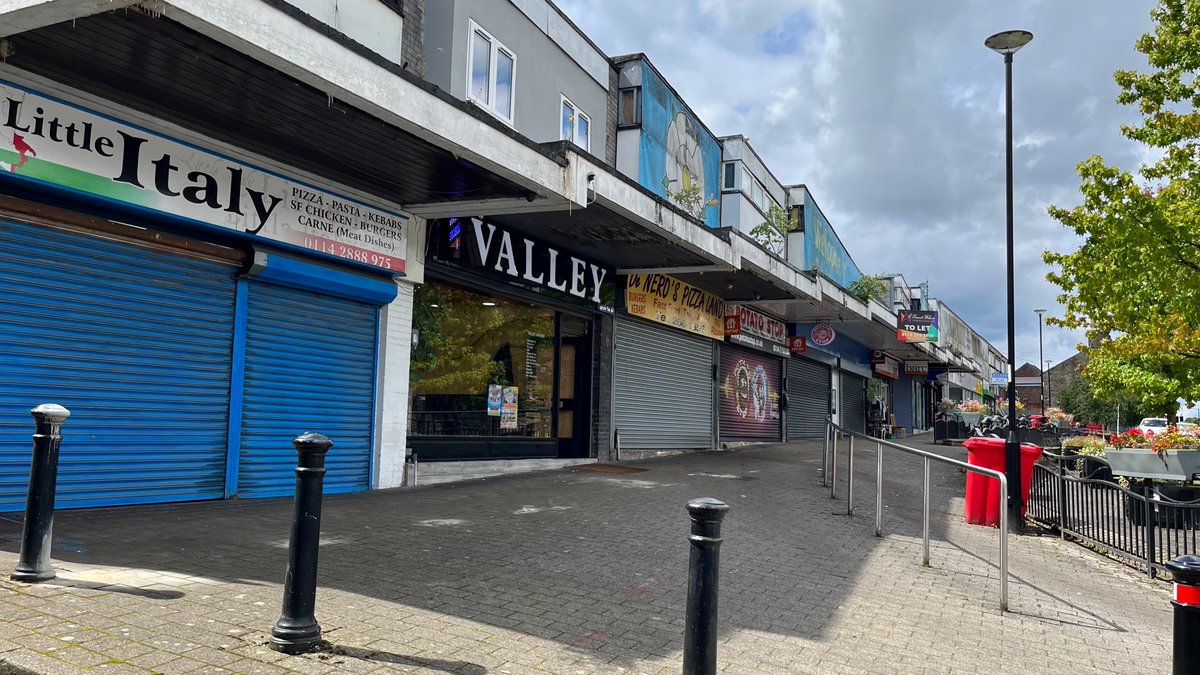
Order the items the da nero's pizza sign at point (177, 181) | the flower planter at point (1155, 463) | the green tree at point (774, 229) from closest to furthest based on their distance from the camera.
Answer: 1. the da nero's pizza sign at point (177, 181)
2. the flower planter at point (1155, 463)
3. the green tree at point (774, 229)

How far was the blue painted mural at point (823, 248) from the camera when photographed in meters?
28.1

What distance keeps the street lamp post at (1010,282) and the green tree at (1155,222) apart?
439 centimetres

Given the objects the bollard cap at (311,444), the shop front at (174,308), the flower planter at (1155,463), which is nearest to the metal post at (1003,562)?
the bollard cap at (311,444)

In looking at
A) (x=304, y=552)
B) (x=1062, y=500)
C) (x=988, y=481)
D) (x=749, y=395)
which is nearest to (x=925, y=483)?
(x=988, y=481)

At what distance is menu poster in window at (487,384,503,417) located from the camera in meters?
→ 12.8

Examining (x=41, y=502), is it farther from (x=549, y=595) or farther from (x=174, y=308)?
(x=174, y=308)

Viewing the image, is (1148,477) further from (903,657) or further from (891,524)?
(903,657)

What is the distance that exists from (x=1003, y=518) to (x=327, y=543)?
206 inches

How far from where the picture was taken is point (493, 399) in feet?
42.4

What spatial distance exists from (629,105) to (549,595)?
12.8 meters

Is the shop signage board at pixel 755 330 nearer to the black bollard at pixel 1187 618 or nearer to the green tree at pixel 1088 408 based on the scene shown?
the black bollard at pixel 1187 618

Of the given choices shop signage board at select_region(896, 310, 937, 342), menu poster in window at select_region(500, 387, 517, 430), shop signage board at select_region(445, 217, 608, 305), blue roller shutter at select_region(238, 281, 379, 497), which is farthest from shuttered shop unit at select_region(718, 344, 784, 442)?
blue roller shutter at select_region(238, 281, 379, 497)

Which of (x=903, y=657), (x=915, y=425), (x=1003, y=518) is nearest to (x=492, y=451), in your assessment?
(x=1003, y=518)

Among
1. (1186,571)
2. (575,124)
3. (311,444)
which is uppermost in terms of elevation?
(575,124)
